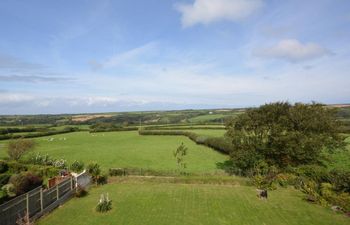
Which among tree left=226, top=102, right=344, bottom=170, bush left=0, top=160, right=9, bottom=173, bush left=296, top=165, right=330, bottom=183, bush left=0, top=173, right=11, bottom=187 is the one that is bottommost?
bush left=0, top=160, right=9, bottom=173

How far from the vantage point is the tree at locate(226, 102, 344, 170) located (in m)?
21.8

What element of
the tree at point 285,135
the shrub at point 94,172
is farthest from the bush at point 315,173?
the shrub at point 94,172

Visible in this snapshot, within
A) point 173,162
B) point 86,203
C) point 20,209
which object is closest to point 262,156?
point 173,162

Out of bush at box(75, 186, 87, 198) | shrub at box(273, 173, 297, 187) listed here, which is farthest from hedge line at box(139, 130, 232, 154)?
bush at box(75, 186, 87, 198)

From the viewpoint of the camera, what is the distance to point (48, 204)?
15.3 metres

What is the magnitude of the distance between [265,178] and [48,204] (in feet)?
49.4

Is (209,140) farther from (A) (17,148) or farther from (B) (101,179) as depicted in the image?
(A) (17,148)

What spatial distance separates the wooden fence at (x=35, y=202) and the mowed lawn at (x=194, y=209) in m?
0.52

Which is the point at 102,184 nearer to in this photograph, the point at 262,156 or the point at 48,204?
the point at 48,204

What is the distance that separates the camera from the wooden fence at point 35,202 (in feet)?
39.2

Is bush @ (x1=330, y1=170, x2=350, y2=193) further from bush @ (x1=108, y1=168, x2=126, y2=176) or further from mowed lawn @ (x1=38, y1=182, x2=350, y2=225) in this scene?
bush @ (x1=108, y1=168, x2=126, y2=176)

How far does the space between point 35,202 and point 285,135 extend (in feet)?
61.0

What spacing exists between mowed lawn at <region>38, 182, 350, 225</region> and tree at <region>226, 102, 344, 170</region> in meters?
3.79

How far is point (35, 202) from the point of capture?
1403cm
